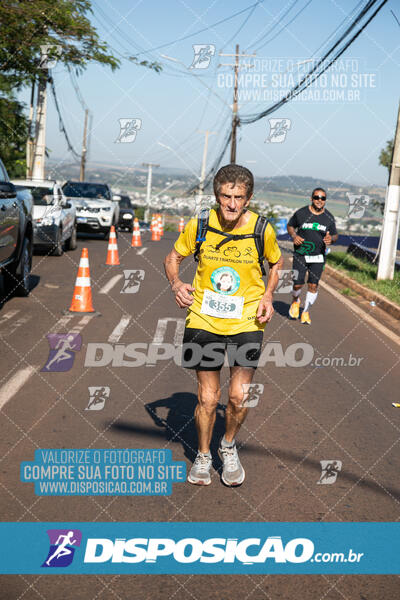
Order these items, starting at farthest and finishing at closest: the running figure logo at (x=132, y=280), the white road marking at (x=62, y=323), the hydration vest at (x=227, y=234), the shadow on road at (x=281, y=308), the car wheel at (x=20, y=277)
Answer: the running figure logo at (x=132, y=280) → the shadow on road at (x=281, y=308) → the car wheel at (x=20, y=277) → the white road marking at (x=62, y=323) → the hydration vest at (x=227, y=234)

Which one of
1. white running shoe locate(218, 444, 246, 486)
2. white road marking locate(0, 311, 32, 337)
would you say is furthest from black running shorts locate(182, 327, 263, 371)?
white road marking locate(0, 311, 32, 337)

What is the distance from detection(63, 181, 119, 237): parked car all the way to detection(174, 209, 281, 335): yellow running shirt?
65.9ft

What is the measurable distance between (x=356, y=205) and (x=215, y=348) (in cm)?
1325

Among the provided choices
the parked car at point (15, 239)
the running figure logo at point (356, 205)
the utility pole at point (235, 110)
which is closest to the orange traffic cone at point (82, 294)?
the parked car at point (15, 239)

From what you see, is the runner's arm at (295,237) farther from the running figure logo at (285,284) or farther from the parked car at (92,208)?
the parked car at (92,208)

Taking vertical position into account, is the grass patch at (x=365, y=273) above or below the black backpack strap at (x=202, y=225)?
below

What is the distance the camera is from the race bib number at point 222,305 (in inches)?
172

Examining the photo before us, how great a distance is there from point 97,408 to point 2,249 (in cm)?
443

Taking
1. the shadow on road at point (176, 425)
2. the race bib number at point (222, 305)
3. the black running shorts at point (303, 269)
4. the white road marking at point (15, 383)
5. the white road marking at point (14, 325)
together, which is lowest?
the white road marking at point (14, 325)

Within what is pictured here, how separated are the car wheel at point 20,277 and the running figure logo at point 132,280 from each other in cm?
184

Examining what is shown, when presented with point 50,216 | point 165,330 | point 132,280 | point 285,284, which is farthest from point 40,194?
point 165,330

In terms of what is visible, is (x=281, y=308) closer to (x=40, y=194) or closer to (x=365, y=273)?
(x=365, y=273)

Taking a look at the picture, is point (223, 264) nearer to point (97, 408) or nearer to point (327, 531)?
point (327, 531)

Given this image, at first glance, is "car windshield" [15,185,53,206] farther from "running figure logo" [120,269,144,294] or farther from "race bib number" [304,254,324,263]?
"race bib number" [304,254,324,263]
